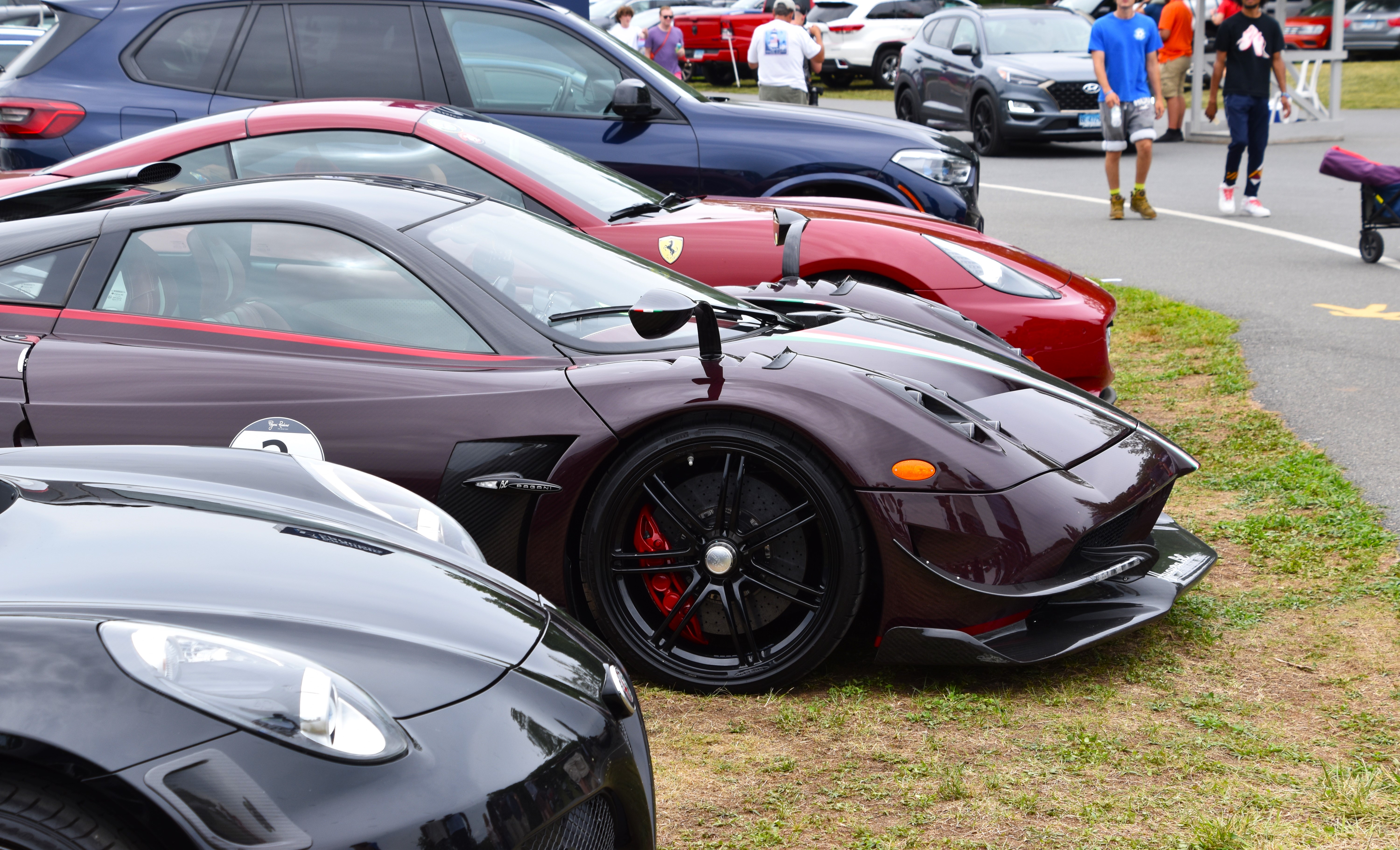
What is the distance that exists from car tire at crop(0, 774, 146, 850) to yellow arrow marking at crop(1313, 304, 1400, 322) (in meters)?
7.47

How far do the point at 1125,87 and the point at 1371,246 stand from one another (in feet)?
9.09

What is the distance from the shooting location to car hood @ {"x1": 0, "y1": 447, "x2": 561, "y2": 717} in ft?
5.78

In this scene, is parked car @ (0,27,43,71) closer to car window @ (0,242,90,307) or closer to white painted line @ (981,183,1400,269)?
white painted line @ (981,183,1400,269)

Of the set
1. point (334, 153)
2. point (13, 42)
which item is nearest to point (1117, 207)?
point (334, 153)

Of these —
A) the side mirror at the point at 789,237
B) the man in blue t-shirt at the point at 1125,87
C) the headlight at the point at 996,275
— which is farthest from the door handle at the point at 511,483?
the man in blue t-shirt at the point at 1125,87

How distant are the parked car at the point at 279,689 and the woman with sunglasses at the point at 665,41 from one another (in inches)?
558

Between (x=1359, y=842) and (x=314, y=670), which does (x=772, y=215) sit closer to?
(x=1359, y=842)

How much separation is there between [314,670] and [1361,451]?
4.66 meters

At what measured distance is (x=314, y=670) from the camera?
1684mm

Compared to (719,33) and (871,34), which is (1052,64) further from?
(719,33)

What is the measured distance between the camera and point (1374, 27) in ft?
79.5

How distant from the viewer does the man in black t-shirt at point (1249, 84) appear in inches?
419

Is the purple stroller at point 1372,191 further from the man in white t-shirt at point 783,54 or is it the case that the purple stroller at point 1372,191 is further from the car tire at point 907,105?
the car tire at point 907,105

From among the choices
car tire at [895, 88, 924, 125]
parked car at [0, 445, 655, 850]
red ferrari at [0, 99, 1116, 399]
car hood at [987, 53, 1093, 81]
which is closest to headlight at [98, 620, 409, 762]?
parked car at [0, 445, 655, 850]
